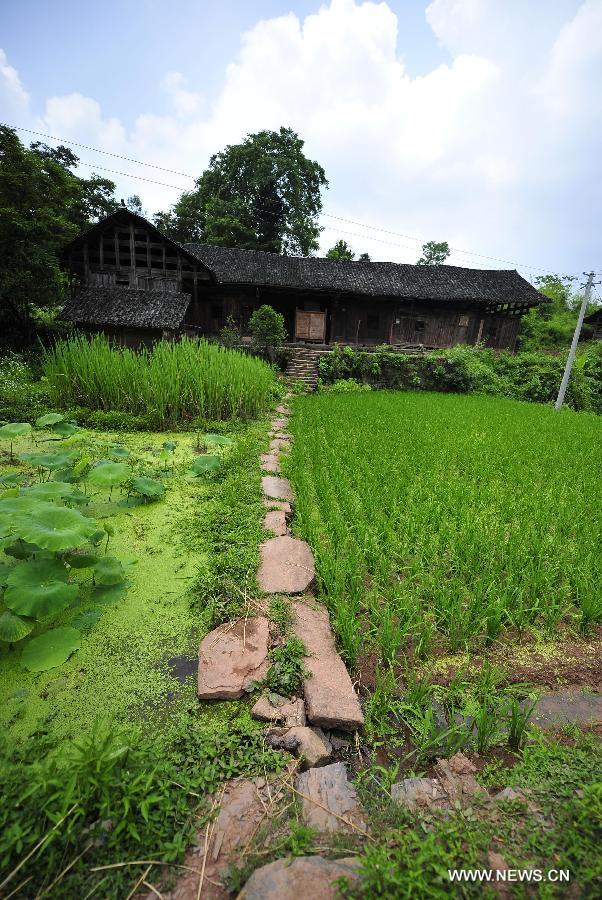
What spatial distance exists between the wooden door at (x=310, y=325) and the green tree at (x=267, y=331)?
4.71 meters

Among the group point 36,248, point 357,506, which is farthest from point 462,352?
point 36,248

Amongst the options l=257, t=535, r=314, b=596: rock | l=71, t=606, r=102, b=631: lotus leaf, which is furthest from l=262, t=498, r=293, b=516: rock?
l=71, t=606, r=102, b=631: lotus leaf

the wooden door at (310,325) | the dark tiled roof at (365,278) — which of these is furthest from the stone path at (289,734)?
the wooden door at (310,325)

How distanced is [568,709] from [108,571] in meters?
2.35

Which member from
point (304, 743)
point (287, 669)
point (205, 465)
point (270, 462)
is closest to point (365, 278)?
point (270, 462)

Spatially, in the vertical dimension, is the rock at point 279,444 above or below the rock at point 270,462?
below

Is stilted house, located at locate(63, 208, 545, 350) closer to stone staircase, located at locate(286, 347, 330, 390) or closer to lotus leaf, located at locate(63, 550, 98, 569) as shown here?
stone staircase, located at locate(286, 347, 330, 390)

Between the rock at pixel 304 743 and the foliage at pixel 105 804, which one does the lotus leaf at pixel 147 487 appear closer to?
the foliage at pixel 105 804

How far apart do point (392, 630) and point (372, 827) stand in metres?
0.88

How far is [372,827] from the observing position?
43.2 inches

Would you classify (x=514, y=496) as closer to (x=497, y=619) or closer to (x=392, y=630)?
(x=497, y=619)

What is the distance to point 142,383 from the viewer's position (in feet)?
19.6

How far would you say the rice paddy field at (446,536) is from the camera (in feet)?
6.81

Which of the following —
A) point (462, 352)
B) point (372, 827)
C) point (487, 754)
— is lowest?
point (487, 754)
